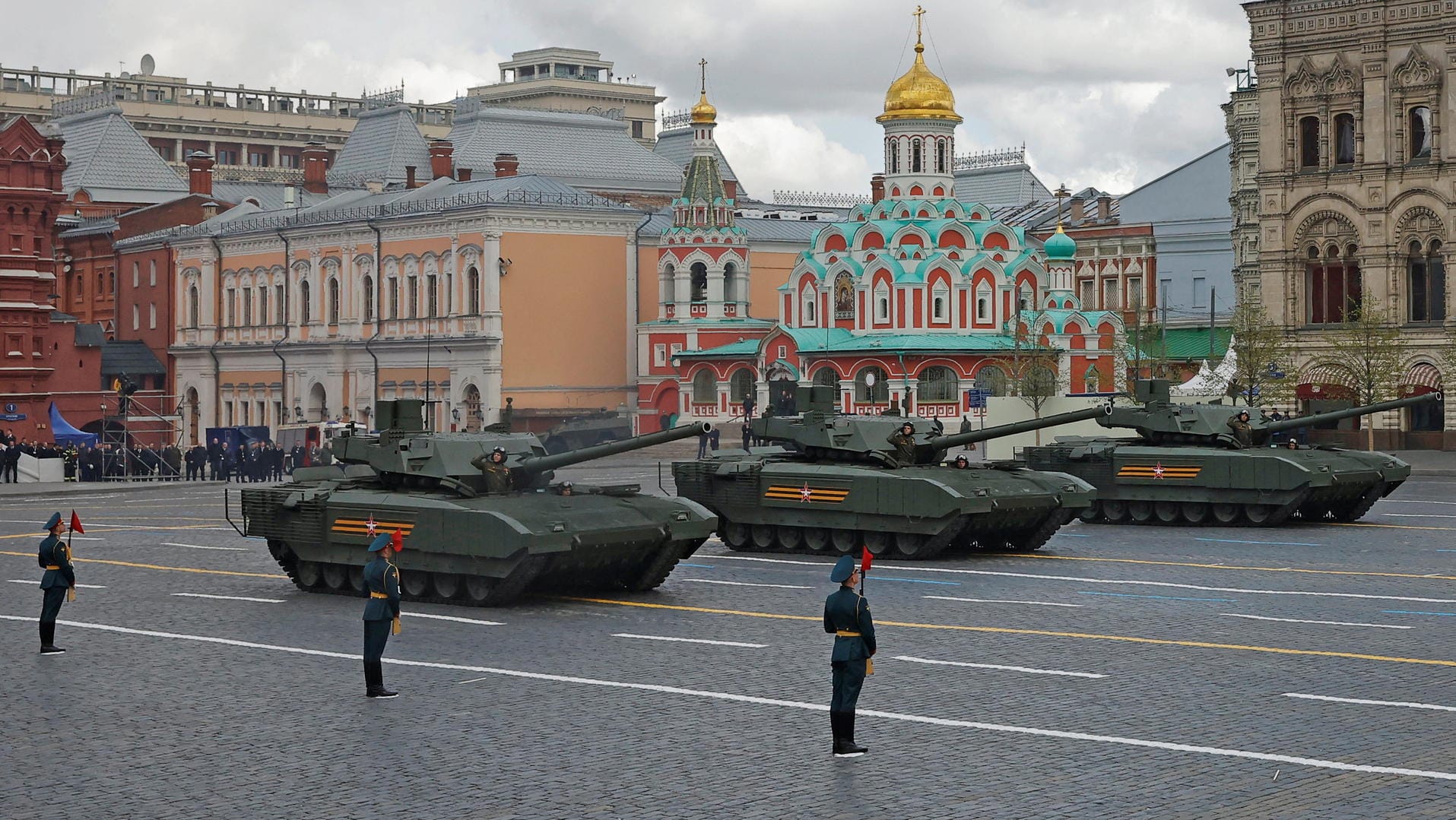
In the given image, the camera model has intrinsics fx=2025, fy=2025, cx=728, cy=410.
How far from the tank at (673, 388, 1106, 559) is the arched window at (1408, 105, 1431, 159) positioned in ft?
98.4

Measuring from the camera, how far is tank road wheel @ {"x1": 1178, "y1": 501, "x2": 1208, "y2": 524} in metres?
31.4

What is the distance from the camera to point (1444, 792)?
459 inches

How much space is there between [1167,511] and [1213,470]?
3.63 ft

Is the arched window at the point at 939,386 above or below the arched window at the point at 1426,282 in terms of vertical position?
below

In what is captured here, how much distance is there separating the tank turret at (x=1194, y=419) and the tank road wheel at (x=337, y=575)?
1318cm

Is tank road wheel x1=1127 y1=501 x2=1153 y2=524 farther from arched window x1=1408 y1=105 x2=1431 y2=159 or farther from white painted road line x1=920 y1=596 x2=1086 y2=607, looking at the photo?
arched window x1=1408 y1=105 x2=1431 y2=159

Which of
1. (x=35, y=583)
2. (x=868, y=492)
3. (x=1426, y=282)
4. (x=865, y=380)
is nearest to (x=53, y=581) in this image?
(x=35, y=583)

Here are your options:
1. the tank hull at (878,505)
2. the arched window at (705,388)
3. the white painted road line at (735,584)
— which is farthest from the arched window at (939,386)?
the white painted road line at (735,584)

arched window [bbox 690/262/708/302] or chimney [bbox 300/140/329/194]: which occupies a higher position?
chimney [bbox 300/140/329/194]

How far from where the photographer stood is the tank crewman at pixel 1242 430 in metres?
31.5

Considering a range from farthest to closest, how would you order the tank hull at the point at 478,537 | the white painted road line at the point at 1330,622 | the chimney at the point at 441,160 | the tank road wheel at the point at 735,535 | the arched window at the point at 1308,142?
the chimney at the point at 441,160, the arched window at the point at 1308,142, the tank road wheel at the point at 735,535, the tank hull at the point at 478,537, the white painted road line at the point at 1330,622

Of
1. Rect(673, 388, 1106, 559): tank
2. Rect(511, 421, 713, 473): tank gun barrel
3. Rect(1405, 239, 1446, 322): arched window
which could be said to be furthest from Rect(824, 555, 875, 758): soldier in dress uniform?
Rect(1405, 239, 1446, 322): arched window

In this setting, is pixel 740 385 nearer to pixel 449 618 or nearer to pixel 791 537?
pixel 791 537

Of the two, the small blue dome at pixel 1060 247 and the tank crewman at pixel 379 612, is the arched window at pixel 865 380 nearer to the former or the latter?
the small blue dome at pixel 1060 247
